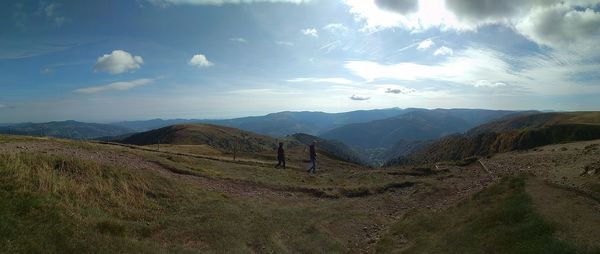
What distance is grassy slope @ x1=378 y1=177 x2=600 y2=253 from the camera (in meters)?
13.0

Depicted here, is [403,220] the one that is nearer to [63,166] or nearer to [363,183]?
[363,183]

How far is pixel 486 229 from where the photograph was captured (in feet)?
51.5

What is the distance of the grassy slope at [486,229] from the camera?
13031 millimetres

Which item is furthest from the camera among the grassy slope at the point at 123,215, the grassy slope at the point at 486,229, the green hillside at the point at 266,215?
the grassy slope at the point at 123,215

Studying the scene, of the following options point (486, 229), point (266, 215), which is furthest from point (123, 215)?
point (486, 229)

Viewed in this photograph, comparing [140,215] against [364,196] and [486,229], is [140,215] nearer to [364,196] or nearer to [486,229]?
[486,229]

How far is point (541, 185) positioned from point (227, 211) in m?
16.3

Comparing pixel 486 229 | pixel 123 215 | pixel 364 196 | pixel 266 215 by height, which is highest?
pixel 123 215

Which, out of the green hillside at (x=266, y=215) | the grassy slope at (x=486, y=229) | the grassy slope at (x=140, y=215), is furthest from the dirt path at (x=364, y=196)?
the grassy slope at (x=486, y=229)

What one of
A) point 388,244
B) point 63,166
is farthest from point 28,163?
point 388,244

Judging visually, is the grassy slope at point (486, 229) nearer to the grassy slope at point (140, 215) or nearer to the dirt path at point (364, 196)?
the dirt path at point (364, 196)

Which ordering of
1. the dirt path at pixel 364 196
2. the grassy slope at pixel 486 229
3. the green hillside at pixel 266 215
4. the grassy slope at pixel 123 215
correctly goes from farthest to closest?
the dirt path at pixel 364 196 < the grassy slope at pixel 123 215 < the green hillside at pixel 266 215 < the grassy slope at pixel 486 229

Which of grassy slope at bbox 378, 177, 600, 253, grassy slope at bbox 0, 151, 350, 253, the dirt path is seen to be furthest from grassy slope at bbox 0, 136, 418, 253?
grassy slope at bbox 378, 177, 600, 253

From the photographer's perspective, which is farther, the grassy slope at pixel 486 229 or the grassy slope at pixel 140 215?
the grassy slope at pixel 140 215
